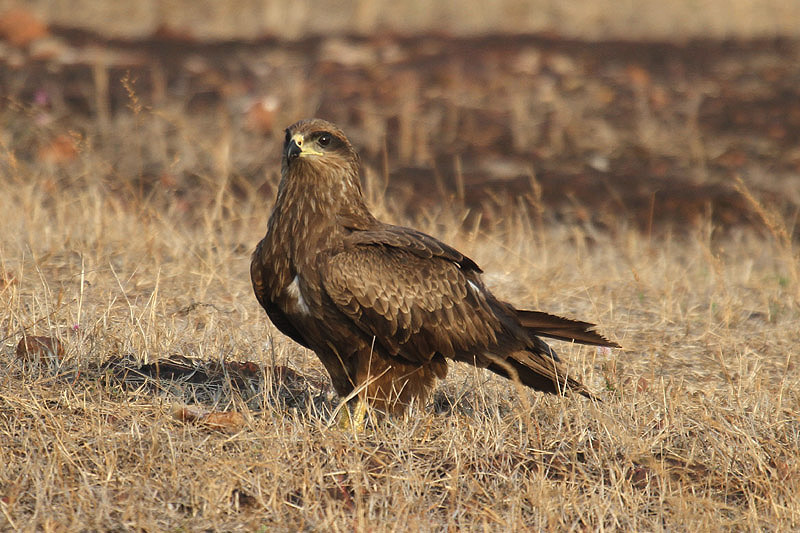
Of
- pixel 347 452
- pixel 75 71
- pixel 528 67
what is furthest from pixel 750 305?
pixel 75 71

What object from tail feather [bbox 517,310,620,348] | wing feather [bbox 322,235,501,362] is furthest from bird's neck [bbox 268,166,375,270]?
tail feather [bbox 517,310,620,348]

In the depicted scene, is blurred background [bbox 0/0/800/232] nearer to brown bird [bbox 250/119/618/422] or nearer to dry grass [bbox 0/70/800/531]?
dry grass [bbox 0/70/800/531]

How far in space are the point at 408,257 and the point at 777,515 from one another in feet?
5.78

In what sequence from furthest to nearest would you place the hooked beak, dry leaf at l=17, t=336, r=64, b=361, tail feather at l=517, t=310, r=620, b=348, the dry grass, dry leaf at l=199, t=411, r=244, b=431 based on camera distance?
1. dry leaf at l=17, t=336, r=64, b=361
2. tail feather at l=517, t=310, r=620, b=348
3. the hooked beak
4. dry leaf at l=199, t=411, r=244, b=431
5. the dry grass

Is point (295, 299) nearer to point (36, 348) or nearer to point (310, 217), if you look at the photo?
point (310, 217)

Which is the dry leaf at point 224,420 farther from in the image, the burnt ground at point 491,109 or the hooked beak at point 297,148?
the burnt ground at point 491,109

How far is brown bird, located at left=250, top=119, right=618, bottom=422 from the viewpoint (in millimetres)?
4379

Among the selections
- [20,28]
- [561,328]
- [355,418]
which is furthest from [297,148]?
[20,28]

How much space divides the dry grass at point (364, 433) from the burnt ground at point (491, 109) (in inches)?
151

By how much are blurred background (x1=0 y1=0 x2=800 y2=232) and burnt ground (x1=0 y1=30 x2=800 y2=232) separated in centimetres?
3

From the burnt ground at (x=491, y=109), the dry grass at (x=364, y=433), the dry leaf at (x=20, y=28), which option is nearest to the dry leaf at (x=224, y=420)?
the dry grass at (x=364, y=433)

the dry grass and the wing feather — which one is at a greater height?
the wing feather

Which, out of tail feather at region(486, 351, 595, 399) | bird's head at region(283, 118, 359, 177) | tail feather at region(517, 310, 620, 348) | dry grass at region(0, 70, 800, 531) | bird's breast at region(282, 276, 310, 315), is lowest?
dry grass at region(0, 70, 800, 531)

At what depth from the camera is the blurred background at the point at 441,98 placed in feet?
35.9
